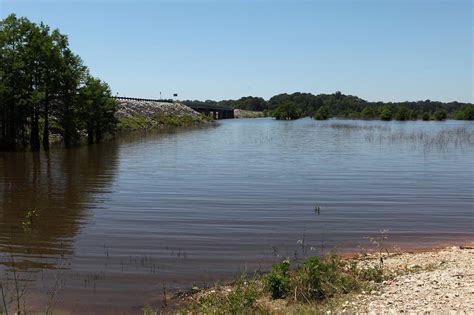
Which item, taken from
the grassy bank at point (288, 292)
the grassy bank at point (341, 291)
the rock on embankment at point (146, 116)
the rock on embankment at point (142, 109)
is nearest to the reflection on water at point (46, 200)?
the grassy bank at point (288, 292)

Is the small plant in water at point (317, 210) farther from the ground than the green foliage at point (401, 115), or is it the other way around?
the green foliage at point (401, 115)

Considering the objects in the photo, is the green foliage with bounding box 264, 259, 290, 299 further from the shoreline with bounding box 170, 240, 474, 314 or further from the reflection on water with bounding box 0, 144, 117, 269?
the reflection on water with bounding box 0, 144, 117, 269

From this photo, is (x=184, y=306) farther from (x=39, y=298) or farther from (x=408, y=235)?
(x=408, y=235)

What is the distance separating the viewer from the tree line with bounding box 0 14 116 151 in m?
42.3

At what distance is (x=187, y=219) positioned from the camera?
16.8m

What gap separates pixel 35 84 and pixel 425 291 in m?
43.7

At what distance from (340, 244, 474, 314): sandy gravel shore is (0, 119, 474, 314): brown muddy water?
2.73 metres

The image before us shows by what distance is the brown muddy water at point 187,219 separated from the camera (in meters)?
10.9

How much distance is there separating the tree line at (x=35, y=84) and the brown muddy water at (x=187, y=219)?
39.7ft

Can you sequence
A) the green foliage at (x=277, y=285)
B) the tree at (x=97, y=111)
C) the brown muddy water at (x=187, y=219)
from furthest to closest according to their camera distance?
the tree at (x=97, y=111)
the brown muddy water at (x=187, y=219)
the green foliage at (x=277, y=285)

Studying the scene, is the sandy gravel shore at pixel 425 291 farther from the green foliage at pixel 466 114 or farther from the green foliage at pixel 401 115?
the green foliage at pixel 466 114

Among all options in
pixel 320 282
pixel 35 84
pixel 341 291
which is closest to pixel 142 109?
pixel 35 84

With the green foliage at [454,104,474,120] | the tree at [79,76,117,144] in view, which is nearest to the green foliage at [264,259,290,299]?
the tree at [79,76,117,144]

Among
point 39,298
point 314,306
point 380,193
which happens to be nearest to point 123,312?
point 39,298
